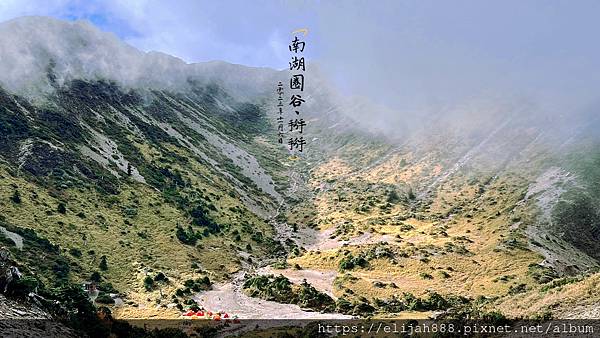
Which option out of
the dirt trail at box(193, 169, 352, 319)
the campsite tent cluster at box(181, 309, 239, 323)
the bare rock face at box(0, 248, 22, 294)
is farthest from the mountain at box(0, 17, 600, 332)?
the campsite tent cluster at box(181, 309, 239, 323)

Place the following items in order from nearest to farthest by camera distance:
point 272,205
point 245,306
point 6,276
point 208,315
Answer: point 6,276 < point 208,315 < point 245,306 < point 272,205

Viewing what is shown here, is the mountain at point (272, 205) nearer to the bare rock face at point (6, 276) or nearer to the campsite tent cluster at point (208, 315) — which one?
the bare rock face at point (6, 276)

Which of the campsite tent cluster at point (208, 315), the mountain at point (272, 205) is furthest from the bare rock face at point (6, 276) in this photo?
the campsite tent cluster at point (208, 315)

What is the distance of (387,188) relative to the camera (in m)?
145

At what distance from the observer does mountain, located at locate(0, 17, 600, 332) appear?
67.9 meters

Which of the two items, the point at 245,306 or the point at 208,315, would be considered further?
the point at 245,306

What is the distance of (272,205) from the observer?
5595 inches

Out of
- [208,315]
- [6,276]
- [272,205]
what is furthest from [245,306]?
[272,205]

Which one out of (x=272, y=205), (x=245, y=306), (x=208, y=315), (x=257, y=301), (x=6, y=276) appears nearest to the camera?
(x=6, y=276)

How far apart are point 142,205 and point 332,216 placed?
5012cm

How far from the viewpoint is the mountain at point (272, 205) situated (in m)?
67.9

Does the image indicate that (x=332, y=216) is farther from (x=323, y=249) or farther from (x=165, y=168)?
(x=165, y=168)

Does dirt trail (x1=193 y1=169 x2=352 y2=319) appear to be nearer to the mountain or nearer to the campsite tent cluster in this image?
the mountain

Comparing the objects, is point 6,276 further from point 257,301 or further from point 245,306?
point 257,301
